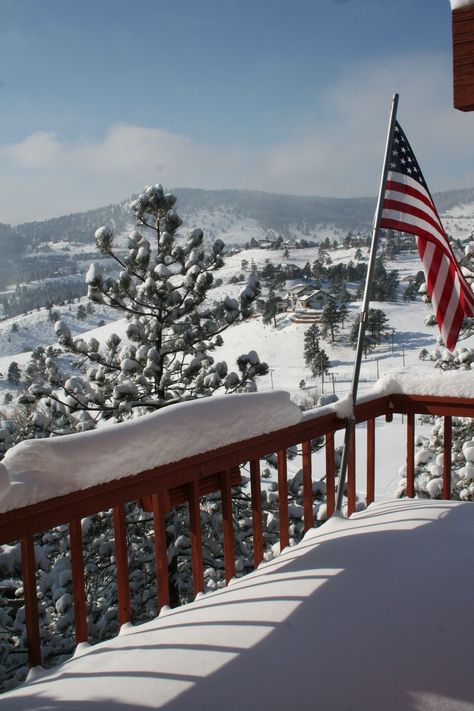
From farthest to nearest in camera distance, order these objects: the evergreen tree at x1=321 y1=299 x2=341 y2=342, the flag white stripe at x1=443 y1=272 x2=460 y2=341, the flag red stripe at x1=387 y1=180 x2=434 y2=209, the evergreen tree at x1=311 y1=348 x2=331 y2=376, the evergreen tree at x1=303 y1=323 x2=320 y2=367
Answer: the evergreen tree at x1=321 y1=299 x2=341 y2=342, the evergreen tree at x1=303 y1=323 x2=320 y2=367, the evergreen tree at x1=311 y1=348 x2=331 y2=376, the flag white stripe at x1=443 y1=272 x2=460 y2=341, the flag red stripe at x1=387 y1=180 x2=434 y2=209

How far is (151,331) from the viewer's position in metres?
7.55

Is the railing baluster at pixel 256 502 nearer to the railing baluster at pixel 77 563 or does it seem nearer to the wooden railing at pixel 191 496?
the wooden railing at pixel 191 496

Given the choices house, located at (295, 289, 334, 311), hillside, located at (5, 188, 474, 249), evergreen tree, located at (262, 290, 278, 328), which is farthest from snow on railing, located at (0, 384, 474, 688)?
hillside, located at (5, 188, 474, 249)

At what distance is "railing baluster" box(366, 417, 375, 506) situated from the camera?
2789 mm

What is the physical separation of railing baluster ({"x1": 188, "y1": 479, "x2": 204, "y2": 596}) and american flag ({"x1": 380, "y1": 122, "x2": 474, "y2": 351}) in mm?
1460

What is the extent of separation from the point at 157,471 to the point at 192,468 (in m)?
0.20

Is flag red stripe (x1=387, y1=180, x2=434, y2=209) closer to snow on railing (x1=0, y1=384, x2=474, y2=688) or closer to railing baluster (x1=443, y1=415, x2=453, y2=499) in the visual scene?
snow on railing (x1=0, y1=384, x2=474, y2=688)

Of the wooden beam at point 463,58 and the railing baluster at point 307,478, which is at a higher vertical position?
the wooden beam at point 463,58

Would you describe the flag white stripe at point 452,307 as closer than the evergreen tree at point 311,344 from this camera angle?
Yes

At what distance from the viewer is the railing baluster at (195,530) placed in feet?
6.54

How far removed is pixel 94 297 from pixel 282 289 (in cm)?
5912

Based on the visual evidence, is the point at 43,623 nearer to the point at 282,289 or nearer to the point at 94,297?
the point at 94,297

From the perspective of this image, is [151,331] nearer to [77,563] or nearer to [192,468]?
[192,468]

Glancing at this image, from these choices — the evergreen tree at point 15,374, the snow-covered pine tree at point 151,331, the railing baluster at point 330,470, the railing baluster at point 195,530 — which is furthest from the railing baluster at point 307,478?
the evergreen tree at point 15,374
